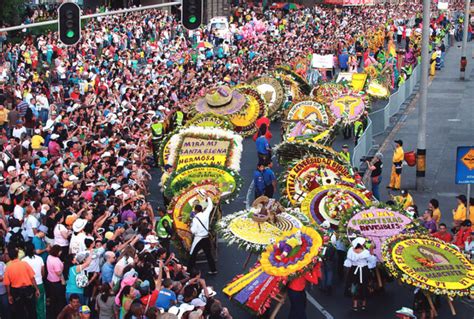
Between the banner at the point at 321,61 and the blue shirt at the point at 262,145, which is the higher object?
the banner at the point at 321,61

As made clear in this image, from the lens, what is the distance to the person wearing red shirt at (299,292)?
13.8 meters

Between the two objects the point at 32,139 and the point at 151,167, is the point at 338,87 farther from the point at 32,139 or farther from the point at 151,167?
the point at 32,139

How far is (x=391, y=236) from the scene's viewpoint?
49.2ft

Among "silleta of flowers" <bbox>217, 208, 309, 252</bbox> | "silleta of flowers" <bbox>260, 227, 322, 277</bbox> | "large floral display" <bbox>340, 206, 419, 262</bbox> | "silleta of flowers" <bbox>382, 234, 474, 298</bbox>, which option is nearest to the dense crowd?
"silleta of flowers" <bbox>217, 208, 309, 252</bbox>

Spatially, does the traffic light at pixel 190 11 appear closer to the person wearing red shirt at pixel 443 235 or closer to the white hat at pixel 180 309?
the person wearing red shirt at pixel 443 235

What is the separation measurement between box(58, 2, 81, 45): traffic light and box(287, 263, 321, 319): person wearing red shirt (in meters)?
8.00

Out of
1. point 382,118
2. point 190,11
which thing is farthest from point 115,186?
point 382,118

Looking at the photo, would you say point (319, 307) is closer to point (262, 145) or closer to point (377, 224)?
point (377, 224)

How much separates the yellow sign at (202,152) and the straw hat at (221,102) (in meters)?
6.12

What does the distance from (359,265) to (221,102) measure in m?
13.1

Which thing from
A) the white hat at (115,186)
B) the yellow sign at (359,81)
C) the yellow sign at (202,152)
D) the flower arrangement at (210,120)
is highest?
the yellow sign at (359,81)

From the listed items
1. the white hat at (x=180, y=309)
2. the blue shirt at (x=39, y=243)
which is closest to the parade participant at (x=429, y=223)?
the white hat at (x=180, y=309)

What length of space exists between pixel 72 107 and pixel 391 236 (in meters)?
13.6

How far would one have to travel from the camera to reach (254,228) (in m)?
15.1
